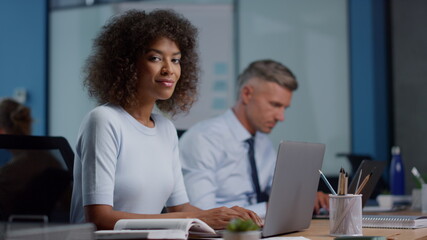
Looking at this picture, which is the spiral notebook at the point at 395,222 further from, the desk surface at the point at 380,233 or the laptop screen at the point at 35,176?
the laptop screen at the point at 35,176

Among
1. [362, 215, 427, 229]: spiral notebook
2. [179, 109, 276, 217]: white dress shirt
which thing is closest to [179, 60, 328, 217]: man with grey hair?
[179, 109, 276, 217]: white dress shirt

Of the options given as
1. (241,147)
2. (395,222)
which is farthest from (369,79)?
(395,222)

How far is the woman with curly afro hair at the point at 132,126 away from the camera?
1.96 metres

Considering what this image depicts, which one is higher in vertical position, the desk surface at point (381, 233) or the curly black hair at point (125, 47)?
the curly black hair at point (125, 47)

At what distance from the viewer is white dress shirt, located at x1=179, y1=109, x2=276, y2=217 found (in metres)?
2.91

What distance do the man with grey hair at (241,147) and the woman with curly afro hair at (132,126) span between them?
591 millimetres

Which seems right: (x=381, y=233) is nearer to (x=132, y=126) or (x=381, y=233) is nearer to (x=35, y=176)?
(x=132, y=126)

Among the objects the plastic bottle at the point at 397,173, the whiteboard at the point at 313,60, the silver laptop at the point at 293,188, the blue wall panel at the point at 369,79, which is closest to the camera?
the silver laptop at the point at 293,188

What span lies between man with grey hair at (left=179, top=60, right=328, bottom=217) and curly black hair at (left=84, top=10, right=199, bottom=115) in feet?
2.27

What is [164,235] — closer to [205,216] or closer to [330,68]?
[205,216]

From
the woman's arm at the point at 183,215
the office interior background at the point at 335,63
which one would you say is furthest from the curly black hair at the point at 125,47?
the office interior background at the point at 335,63

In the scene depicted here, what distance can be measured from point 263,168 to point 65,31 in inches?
135

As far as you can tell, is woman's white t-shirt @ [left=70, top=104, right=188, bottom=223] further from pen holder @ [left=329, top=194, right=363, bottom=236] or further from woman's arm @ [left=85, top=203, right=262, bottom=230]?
pen holder @ [left=329, top=194, right=363, bottom=236]

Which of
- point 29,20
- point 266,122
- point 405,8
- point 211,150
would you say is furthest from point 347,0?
point 29,20
